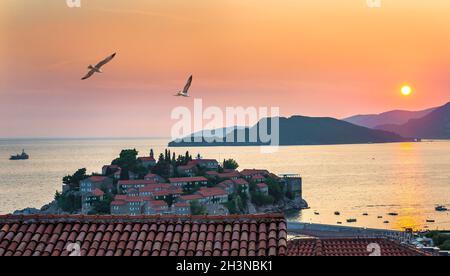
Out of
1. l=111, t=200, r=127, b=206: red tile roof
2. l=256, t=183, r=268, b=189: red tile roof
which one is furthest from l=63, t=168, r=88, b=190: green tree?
l=256, t=183, r=268, b=189: red tile roof

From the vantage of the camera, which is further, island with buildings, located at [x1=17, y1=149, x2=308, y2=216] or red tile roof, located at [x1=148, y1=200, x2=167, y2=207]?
island with buildings, located at [x1=17, y1=149, x2=308, y2=216]

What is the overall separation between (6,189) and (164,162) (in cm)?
2037

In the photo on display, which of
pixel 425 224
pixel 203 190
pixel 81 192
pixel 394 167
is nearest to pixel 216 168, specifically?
pixel 203 190

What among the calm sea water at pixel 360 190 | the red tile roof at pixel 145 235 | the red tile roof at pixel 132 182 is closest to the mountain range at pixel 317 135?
the calm sea water at pixel 360 190

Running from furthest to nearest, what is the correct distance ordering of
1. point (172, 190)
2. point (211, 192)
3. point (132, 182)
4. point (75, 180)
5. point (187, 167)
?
point (187, 167) < point (75, 180) < point (132, 182) < point (211, 192) < point (172, 190)

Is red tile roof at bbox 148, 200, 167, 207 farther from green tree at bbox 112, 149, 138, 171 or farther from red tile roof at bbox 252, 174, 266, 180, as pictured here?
red tile roof at bbox 252, 174, 266, 180

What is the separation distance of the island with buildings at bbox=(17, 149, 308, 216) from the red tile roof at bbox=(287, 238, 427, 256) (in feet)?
79.8

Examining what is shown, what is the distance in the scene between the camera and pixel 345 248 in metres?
8.47

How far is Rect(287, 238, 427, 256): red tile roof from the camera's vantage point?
318 inches

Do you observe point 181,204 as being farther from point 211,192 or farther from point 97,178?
point 97,178

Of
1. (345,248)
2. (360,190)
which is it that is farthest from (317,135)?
(345,248)

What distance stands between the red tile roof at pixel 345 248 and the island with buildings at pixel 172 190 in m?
24.3

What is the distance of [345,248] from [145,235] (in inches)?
190
